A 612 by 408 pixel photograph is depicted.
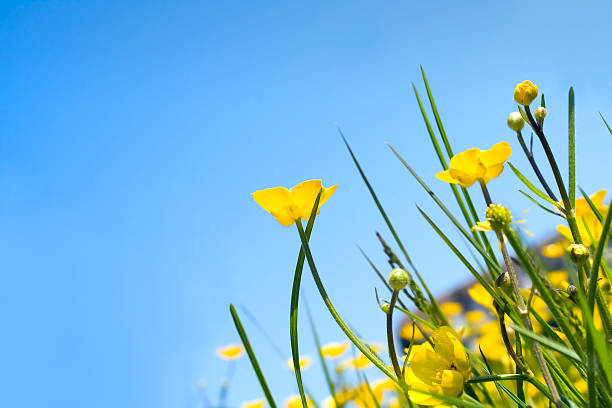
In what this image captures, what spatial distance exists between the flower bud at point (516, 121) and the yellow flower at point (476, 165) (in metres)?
0.08

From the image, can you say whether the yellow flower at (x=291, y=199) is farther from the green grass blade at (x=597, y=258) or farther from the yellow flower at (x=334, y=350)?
the yellow flower at (x=334, y=350)

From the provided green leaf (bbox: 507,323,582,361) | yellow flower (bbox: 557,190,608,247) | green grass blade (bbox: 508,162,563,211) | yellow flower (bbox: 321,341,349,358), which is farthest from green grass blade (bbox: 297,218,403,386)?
yellow flower (bbox: 321,341,349,358)

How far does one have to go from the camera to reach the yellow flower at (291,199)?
67 cm

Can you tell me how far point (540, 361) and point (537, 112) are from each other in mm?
326

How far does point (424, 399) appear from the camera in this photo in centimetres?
57

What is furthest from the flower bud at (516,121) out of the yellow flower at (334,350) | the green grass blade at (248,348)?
the yellow flower at (334,350)

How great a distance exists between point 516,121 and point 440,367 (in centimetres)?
33

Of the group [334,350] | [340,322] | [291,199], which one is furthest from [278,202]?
[334,350]

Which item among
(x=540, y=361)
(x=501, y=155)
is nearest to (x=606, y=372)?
(x=540, y=361)

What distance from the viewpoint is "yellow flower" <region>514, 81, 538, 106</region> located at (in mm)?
682

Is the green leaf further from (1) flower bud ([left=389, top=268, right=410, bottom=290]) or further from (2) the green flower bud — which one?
(2) the green flower bud

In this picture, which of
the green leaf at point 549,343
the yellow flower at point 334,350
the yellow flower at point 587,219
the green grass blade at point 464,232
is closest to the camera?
the green leaf at point 549,343

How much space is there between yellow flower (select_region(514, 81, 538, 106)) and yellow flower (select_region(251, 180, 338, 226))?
26cm

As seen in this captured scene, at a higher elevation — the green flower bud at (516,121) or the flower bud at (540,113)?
the green flower bud at (516,121)
